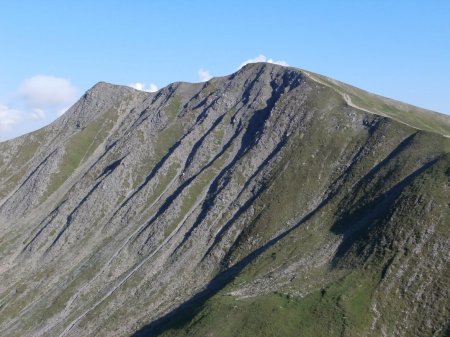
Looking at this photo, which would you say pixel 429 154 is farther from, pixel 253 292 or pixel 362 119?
pixel 253 292

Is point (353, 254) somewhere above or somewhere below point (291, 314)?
above

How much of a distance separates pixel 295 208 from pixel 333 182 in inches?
457

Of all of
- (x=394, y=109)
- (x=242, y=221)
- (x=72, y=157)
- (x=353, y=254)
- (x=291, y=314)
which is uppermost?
(x=72, y=157)

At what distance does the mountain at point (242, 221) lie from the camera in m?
82.6

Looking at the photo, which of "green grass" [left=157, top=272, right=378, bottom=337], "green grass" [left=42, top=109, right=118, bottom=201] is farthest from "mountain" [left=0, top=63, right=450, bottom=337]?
"green grass" [left=42, top=109, right=118, bottom=201]

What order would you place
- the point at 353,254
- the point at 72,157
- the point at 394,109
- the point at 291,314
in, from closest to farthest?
the point at 291,314 → the point at 353,254 → the point at 394,109 → the point at 72,157

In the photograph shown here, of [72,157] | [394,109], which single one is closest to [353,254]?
[394,109]

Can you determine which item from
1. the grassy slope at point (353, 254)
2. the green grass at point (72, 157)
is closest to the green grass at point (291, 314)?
the grassy slope at point (353, 254)

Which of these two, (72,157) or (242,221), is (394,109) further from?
(72,157)

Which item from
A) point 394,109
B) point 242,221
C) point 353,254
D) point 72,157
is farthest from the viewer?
point 72,157

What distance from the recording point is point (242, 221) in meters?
124

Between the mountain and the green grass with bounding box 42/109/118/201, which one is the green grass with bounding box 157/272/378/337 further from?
the green grass with bounding box 42/109/118/201

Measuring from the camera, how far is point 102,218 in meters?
150

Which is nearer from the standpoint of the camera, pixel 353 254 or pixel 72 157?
pixel 353 254
